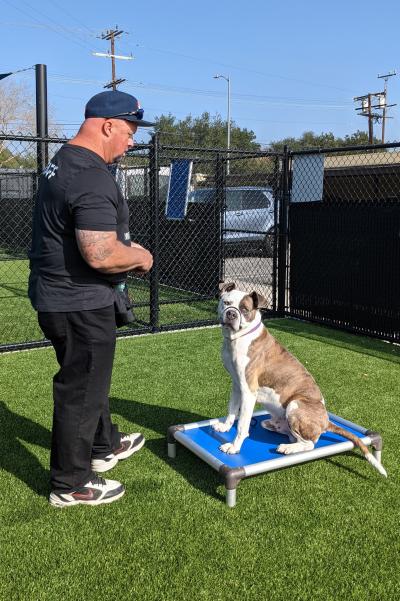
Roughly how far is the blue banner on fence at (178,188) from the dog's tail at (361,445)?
5.94m

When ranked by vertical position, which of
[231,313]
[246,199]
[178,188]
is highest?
[246,199]

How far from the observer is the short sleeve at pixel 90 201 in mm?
2770

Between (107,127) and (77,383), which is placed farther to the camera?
(77,383)

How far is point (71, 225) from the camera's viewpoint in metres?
2.88

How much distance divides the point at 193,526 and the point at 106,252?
154cm

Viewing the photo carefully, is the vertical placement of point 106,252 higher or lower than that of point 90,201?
lower

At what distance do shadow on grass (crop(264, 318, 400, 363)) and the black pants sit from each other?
4036 millimetres

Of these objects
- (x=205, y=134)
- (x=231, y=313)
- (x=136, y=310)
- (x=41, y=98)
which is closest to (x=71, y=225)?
(x=231, y=313)

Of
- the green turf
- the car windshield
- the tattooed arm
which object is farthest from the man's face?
the car windshield

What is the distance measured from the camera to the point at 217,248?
973cm

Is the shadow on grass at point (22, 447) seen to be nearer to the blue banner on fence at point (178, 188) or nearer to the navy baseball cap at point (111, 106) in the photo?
the navy baseball cap at point (111, 106)

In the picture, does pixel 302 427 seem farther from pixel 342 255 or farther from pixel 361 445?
pixel 342 255

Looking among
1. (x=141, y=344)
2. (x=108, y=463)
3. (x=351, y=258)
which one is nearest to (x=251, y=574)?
(x=108, y=463)

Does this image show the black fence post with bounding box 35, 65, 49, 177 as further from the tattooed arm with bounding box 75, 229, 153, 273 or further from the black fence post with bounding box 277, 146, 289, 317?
the tattooed arm with bounding box 75, 229, 153, 273
